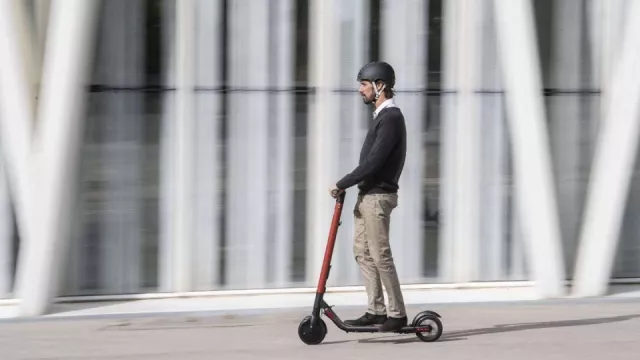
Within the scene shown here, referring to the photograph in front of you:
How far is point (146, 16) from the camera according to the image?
894cm

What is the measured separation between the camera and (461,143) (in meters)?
9.60

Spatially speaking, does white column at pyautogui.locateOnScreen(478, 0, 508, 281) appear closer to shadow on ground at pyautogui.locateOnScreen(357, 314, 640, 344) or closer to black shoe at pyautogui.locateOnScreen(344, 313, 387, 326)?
shadow on ground at pyautogui.locateOnScreen(357, 314, 640, 344)

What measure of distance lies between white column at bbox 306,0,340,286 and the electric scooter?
201 centimetres

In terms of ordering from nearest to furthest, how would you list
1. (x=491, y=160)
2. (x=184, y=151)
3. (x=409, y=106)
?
(x=184, y=151)
(x=409, y=106)
(x=491, y=160)

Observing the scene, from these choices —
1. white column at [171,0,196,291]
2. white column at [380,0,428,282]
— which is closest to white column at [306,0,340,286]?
white column at [380,0,428,282]

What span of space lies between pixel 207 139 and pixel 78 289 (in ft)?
5.39

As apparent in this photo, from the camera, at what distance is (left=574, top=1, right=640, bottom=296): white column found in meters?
9.38

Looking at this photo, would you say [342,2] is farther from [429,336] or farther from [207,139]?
[429,336]

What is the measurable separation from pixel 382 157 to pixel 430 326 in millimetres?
1262

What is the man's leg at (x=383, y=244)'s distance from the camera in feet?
23.8

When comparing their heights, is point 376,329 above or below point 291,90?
below

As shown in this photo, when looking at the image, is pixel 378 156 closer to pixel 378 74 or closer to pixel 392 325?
pixel 378 74

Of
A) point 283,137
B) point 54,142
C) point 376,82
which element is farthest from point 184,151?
point 376,82

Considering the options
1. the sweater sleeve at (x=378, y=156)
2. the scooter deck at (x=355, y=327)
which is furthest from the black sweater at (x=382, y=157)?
the scooter deck at (x=355, y=327)
